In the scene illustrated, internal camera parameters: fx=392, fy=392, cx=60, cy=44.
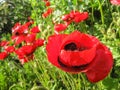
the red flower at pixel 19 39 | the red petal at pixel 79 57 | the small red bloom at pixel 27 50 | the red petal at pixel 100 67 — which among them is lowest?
the red flower at pixel 19 39

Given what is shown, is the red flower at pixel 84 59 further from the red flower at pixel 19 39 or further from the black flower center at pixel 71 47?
the red flower at pixel 19 39

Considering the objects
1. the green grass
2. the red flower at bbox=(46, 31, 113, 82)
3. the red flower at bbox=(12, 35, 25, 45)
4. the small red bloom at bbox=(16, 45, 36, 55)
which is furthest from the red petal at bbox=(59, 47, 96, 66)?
the green grass

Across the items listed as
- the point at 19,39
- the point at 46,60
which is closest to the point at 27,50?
the point at 19,39

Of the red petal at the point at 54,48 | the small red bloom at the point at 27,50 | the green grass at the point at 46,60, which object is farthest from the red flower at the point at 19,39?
the red petal at the point at 54,48

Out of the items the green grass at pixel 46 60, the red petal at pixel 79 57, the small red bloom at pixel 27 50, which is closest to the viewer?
the red petal at pixel 79 57

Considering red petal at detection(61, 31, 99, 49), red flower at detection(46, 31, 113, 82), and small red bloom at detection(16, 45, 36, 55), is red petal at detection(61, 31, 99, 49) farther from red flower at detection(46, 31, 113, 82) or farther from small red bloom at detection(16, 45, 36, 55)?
small red bloom at detection(16, 45, 36, 55)

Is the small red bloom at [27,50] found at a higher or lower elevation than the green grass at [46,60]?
higher

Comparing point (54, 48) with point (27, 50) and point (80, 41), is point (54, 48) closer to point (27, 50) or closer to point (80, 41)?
point (80, 41)

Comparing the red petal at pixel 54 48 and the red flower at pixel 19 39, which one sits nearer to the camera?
the red petal at pixel 54 48

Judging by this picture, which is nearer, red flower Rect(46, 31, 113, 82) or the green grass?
red flower Rect(46, 31, 113, 82)

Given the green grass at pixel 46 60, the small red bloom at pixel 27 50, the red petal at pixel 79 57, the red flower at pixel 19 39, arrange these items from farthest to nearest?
the green grass at pixel 46 60 → the red flower at pixel 19 39 → the small red bloom at pixel 27 50 → the red petal at pixel 79 57

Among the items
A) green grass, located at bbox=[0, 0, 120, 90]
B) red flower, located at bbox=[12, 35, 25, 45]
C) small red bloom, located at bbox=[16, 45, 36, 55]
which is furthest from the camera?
green grass, located at bbox=[0, 0, 120, 90]

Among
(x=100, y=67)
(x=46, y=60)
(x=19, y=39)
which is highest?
(x=100, y=67)
